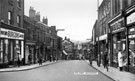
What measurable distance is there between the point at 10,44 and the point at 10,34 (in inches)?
48.8

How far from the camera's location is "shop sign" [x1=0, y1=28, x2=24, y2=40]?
2854 cm

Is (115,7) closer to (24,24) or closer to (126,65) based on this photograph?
(126,65)

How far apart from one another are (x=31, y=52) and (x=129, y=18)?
80.6 feet

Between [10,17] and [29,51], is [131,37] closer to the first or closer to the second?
[10,17]

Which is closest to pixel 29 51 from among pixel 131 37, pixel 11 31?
pixel 11 31

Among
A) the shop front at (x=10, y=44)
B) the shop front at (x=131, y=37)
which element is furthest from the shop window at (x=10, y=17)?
the shop front at (x=131, y=37)

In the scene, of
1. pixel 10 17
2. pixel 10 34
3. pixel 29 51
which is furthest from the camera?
pixel 29 51

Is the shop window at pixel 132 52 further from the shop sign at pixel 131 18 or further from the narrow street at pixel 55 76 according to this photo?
the narrow street at pixel 55 76

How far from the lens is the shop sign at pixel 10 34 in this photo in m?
28.5

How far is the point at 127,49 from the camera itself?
2222cm

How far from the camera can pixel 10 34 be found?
103 feet

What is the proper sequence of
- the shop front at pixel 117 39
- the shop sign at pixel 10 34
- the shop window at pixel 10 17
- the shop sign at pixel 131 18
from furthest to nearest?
the shop window at pixel 10 17 → the shop sign at pixel 10 34 → the shop front at pixel 117 39 → the shop sign at pixel 131 18

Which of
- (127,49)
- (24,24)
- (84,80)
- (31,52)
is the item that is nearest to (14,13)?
(24,24)

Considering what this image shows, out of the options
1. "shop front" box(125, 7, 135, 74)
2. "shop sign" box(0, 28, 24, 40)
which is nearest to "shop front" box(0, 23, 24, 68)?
"shop sign" box(0, 28, 24, 40)
